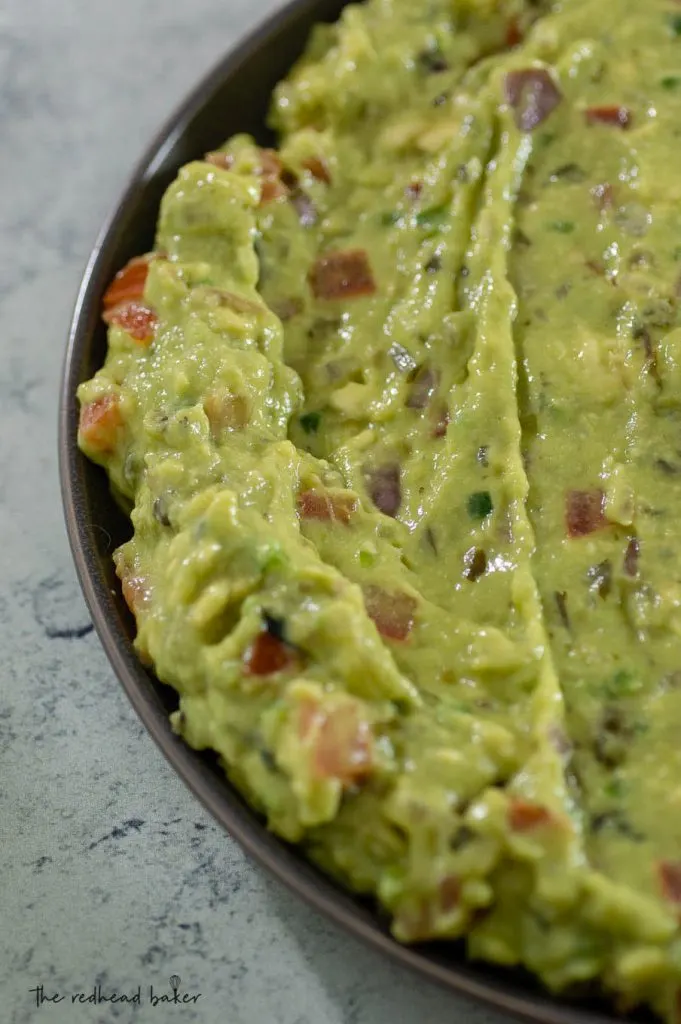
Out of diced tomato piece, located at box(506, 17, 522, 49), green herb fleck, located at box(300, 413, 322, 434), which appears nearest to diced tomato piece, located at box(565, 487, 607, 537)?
green herb fleck, located at box(300, 413, 322, 434)

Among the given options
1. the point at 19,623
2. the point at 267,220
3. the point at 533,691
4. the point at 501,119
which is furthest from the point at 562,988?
the point at 501,119

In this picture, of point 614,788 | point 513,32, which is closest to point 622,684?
point 614,788

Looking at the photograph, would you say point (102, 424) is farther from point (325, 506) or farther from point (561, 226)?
point (561, 226)

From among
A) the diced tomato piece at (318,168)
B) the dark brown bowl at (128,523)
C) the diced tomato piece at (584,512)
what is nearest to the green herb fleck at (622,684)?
the diced tomato piece at (584,512)

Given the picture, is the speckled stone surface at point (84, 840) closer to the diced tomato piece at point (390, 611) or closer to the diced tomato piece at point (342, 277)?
the diced tomato piece at point (390, 611)

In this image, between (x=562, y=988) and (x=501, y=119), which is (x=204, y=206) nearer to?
(x=501, y=119)

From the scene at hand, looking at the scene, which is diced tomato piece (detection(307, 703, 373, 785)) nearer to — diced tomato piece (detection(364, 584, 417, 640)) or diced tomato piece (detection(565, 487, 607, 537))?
diced tomato piece (detection(364, 584, 417, 640))
